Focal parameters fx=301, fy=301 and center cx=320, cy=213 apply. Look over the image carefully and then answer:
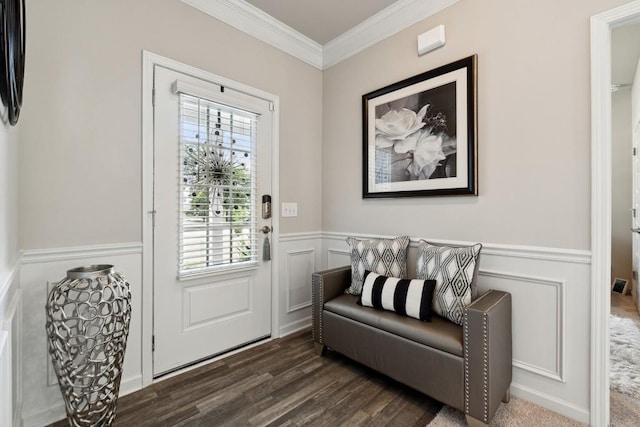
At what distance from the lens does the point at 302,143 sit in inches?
116

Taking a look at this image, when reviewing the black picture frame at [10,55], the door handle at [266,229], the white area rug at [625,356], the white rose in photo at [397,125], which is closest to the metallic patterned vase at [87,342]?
the black picture frame at [10,55]

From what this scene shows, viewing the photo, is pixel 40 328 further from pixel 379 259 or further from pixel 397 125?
pixel 397 125

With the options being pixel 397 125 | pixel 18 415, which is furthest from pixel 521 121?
pixel 18 415

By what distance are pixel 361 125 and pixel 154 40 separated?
1710 millimetres

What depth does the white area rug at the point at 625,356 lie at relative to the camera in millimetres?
1894

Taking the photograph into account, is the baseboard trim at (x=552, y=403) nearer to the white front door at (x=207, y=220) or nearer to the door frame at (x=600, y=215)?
the door frame at (x=600, y=215)

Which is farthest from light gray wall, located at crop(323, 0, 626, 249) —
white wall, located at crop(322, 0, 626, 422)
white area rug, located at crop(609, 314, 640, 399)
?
white area rug, located at crop(609, 314, 640, 399)

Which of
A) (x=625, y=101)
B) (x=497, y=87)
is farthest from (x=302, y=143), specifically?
(x=625, y=101)

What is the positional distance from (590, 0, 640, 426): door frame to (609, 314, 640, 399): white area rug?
470 millimetres

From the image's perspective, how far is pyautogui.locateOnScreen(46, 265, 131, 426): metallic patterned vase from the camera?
145 cm

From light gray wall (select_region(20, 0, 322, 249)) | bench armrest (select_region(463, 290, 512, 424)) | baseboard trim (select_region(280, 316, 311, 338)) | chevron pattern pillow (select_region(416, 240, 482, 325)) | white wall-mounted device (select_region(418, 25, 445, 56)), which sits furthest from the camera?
baseboard trim (select_region(280, 316, 311, 338))

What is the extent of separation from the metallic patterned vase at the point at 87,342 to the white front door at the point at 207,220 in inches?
18.3

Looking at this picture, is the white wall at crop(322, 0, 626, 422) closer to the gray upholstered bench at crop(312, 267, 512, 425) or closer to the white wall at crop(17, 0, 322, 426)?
the gray upholstered bench at crop(312, 267, 512, 425)

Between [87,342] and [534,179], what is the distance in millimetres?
2644
